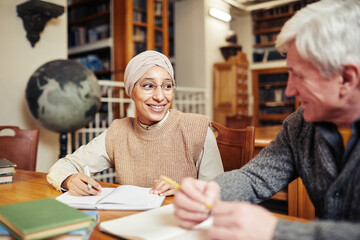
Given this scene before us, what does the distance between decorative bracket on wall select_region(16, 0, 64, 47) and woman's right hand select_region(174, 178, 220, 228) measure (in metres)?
2.94

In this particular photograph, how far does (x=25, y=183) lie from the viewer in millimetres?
1414

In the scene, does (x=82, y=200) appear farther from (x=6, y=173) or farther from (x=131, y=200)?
(x=6, y=173)

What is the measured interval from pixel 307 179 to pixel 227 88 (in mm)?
5378

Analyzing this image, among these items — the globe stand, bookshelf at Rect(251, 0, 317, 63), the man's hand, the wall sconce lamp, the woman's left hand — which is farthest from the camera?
bookshelf at Rect(251, 0, 317, 63)

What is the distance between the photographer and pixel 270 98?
24.5ft

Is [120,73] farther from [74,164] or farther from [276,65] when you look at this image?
[276,65]

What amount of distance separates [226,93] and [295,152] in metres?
5.31

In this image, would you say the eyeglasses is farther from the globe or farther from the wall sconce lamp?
the wall sconce lamp

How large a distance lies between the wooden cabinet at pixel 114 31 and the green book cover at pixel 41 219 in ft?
13.6

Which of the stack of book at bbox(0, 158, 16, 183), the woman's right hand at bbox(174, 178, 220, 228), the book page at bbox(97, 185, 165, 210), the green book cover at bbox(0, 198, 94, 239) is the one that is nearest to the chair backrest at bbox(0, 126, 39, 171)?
the stack of book at bbox(0, 158, 16, 183)

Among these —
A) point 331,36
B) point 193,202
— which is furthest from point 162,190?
point 331,36

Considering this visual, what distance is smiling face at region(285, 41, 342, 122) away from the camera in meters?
0.76

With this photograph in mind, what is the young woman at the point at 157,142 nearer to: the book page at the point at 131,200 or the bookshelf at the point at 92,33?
the book page at the point at 131,200

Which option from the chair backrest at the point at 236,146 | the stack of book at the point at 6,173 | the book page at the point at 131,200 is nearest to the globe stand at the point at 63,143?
the stack of book at the point at 6,173
